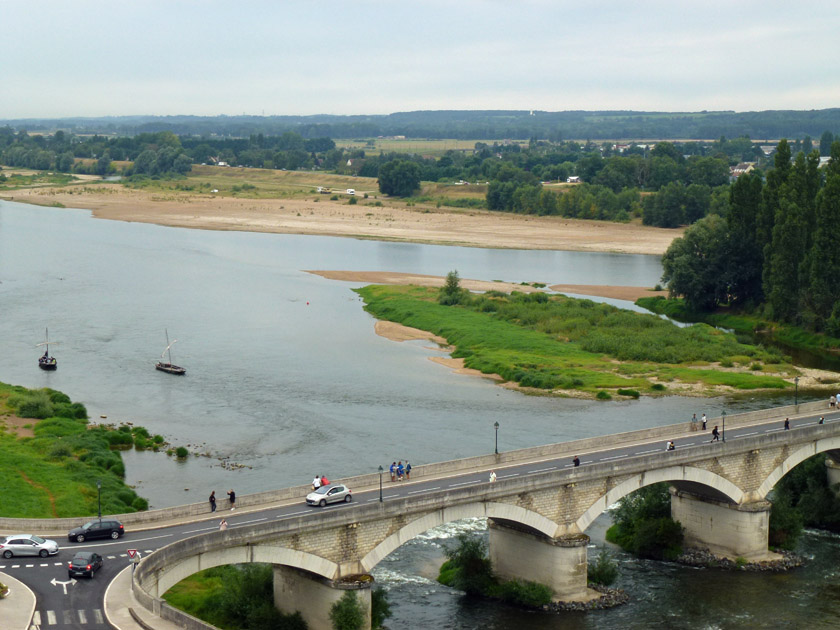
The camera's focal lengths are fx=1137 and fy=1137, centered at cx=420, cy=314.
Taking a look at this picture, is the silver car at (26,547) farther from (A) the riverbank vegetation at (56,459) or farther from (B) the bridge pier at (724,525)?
(B) the bridge pier at (724,525)

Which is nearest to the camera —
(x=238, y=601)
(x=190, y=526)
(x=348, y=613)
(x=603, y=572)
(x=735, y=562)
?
(x=348, y=613)

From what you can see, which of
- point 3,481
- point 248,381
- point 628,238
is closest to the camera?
point 3,481

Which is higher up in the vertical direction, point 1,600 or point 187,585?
point 1,600

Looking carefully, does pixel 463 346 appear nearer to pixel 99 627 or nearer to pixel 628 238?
pixel 99 627

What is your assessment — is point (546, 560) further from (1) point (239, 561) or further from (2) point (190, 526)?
(2) point (190, 526)

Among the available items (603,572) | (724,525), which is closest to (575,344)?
(724,525)

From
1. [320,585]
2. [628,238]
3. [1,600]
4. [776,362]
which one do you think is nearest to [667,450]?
[320,585]

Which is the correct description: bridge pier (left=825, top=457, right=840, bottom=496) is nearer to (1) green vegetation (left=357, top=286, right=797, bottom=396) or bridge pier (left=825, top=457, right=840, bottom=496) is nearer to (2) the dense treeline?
(1) green vegetation (left=357, top=286, right=797, bottom=396)
